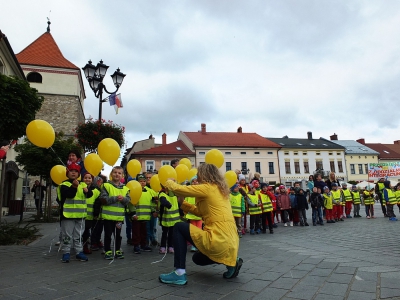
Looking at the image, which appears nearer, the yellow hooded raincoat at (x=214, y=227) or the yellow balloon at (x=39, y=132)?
the yellow hooded raincoat at (x=214, y=227)

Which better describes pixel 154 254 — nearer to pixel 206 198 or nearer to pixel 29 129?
pixel 206 198

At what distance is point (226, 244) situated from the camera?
147 inches

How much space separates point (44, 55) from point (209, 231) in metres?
35.1

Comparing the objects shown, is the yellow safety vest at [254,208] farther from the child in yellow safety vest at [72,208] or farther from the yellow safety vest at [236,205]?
the child in yellow safety vest at [72,208]

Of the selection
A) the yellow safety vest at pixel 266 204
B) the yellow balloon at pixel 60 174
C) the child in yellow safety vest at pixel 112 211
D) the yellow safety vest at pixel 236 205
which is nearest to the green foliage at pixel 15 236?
the yellow balloon at pixel 60 174

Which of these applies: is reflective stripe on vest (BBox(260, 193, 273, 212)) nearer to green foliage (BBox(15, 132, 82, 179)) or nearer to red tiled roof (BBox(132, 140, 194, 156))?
green foliage (BBox(15, 132, 82, 179))

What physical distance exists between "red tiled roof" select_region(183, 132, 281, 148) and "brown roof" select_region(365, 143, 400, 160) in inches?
962

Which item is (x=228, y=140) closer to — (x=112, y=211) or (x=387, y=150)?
(x=387, y=150)

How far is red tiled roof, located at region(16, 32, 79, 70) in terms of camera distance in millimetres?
30641

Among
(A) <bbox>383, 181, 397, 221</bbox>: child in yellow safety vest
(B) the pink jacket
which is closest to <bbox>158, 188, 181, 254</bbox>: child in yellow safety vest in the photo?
(B) the pink jacket

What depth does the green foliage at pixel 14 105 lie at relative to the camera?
7.11 metres

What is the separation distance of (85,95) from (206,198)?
39199mm

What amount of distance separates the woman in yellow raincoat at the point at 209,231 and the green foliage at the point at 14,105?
5.49 m

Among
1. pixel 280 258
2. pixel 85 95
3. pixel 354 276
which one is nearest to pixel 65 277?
pixel 280 258
